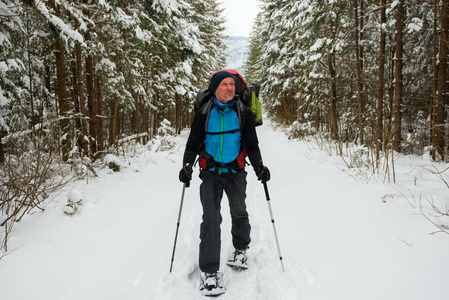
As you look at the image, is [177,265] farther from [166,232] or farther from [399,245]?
[399,245]

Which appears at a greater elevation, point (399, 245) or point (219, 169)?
point (219, 169)

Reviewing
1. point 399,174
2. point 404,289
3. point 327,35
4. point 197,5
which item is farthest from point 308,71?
point 404,289

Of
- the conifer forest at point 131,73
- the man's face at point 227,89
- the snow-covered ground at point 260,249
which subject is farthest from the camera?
the conifer forest at point 131,73

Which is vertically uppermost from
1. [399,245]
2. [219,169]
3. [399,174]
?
[219,169]

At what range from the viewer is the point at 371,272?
8.82ft

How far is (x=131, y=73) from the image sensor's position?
8.56 m

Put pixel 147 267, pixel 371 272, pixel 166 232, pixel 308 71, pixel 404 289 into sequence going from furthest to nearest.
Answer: pixel 308 71 < pixel 166 232 < pixel 147 267 < pixel 371 272 < pixel 404 289

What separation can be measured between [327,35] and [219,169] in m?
10.4

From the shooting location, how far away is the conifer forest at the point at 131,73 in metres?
4.40

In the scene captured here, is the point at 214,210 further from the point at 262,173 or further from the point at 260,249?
the point at 260,249

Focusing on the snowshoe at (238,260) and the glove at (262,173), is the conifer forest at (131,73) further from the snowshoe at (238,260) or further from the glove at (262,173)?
the snowshoe at (238,260)

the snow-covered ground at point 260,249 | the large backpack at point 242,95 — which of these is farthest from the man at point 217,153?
the snow-covered ground at point 260,249

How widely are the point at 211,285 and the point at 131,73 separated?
7824 mm

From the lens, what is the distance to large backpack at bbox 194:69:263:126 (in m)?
2.90
